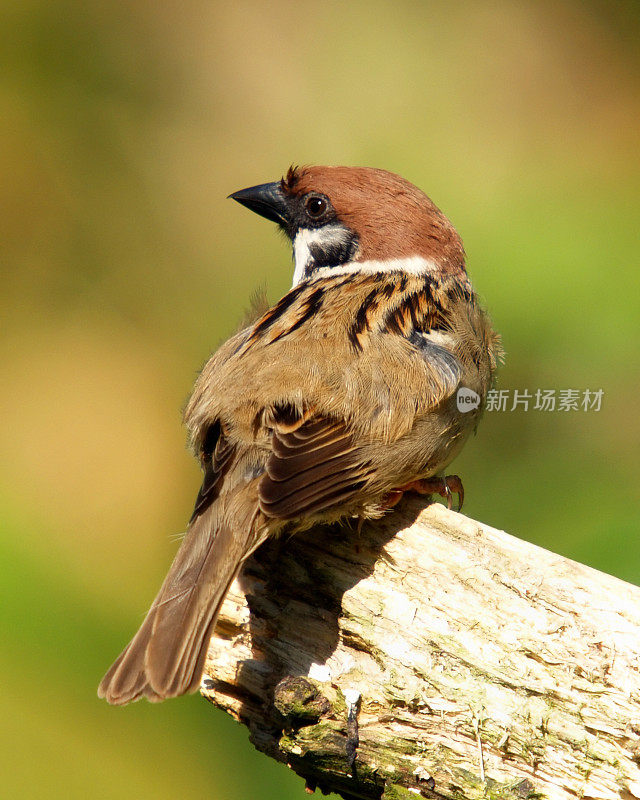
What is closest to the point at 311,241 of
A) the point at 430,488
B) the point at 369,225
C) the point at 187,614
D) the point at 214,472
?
the point at 369,225

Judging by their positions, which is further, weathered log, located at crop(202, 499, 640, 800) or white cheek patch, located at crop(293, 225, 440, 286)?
white cheek patch, located at crop(293, 225, 440, 286)

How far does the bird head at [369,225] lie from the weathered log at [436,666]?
102cm

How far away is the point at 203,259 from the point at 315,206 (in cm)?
171

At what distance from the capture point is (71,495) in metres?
4.25

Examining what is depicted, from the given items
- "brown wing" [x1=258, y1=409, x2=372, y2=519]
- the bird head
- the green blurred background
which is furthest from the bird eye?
"brown wing" [x1=258, y1=409, x2=372, y2=519]

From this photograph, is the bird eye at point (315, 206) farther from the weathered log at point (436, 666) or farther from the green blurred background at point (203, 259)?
the weathered log at point (436, 666)

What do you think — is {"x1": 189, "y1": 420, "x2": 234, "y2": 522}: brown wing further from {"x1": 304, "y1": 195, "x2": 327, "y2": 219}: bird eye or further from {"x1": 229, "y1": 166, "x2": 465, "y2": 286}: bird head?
{"x1": 304, "y1": 195, "x2": 327, "y2": 219}: bird eye

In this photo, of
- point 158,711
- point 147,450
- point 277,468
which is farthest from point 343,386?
point 147,450

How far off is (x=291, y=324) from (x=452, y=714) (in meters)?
1.19

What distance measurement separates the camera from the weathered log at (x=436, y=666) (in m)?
2.22

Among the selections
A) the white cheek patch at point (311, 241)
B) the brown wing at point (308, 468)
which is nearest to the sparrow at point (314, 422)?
the brown wing at point (308, 468)

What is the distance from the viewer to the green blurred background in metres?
3.33

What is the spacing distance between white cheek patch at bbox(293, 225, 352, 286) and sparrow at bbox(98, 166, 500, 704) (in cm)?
20

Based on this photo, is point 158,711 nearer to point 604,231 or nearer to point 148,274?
point 148,274
